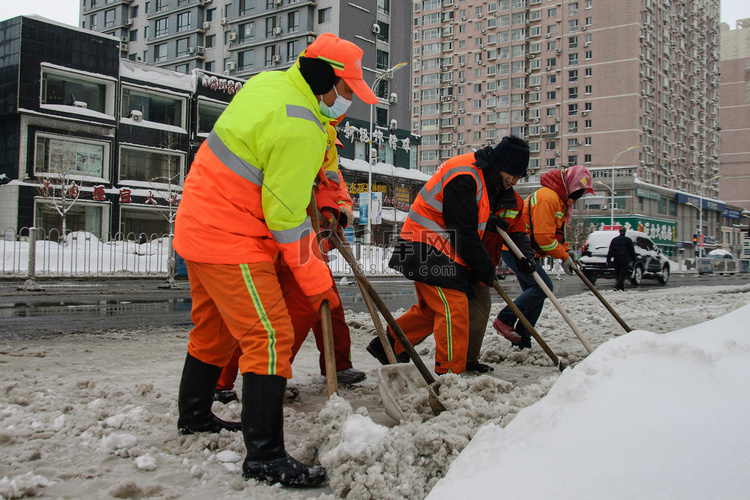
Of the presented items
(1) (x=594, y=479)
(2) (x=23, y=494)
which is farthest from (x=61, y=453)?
(1) (x=594, y=479)

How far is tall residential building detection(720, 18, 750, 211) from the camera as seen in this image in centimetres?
8769

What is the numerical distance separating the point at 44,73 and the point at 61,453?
96.0 feet

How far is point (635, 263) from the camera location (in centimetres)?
1794

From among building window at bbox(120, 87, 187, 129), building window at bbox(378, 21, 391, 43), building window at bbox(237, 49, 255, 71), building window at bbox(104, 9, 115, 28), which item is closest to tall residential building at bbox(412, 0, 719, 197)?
building window at bbox(378, 21, 391, 43)

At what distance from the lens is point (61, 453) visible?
2291 mm

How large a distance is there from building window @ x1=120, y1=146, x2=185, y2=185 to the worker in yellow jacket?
27.9 metres

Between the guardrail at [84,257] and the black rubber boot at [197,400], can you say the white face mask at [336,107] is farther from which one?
the guardrail at [84,257]

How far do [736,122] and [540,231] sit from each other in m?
102

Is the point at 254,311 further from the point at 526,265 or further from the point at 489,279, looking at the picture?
the point at 526,265

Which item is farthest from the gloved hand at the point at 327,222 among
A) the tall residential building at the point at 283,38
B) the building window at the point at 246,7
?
the building window at the point at 246,7

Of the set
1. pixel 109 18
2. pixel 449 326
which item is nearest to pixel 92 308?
pixel 449 326

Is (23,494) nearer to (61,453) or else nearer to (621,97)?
(61,453)

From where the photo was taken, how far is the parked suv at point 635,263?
59.9ft

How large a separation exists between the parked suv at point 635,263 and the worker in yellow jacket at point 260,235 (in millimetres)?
17013
